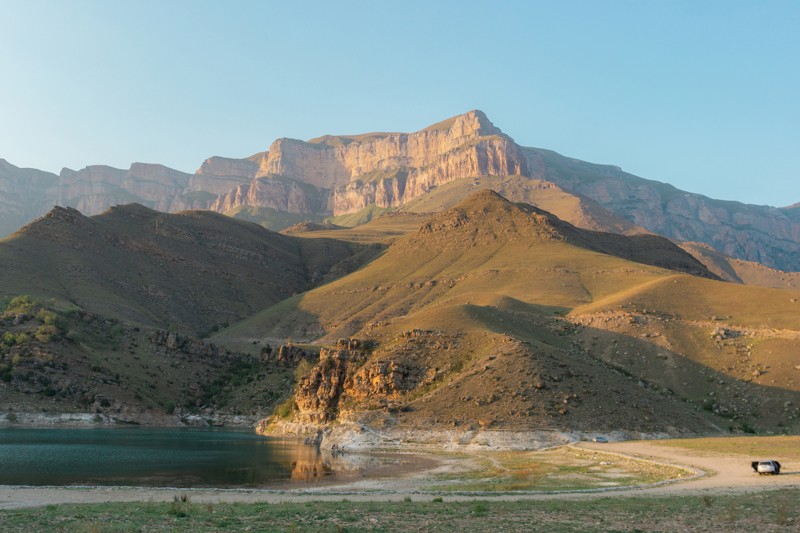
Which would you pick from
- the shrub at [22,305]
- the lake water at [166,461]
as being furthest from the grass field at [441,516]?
the shrub at [22,305]

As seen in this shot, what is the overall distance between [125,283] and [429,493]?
163m

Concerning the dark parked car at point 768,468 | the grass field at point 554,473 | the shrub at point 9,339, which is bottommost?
the grass field at point 554,473

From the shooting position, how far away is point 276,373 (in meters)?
139

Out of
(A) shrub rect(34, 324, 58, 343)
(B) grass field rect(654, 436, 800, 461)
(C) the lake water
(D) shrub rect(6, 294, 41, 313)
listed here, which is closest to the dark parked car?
(B) grass field rect(654, 436, 800, 461)

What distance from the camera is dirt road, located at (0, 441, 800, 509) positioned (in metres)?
36.7

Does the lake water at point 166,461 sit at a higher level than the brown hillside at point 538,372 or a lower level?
lower

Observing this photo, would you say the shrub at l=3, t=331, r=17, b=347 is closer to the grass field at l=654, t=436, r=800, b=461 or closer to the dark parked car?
the grass field at l=654, t=436, r=800, b=461

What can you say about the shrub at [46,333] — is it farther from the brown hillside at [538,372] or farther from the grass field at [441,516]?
the grass field at [441,516]

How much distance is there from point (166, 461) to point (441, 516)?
4292cm

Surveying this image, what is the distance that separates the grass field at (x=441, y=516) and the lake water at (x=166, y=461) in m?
17.8

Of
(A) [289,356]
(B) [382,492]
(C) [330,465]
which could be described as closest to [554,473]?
(B) [382,492]

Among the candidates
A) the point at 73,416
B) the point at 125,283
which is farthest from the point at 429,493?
the point at 125,283

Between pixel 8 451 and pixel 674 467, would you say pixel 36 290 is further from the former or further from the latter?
pixel 674 467

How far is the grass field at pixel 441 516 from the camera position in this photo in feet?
81.1
